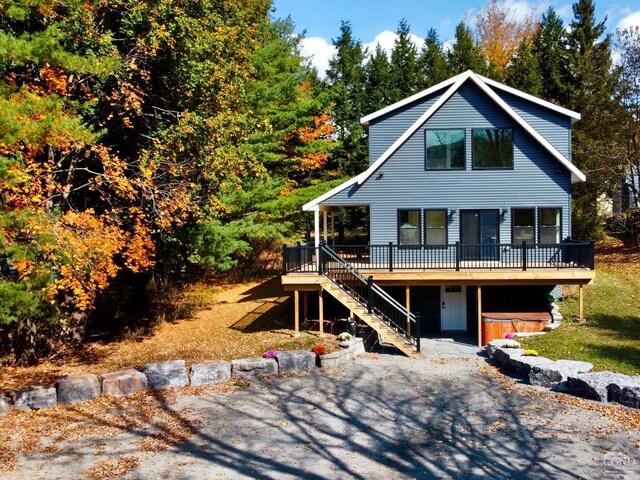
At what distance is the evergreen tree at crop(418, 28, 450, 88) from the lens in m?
38.3

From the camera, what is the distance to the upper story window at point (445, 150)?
20.0 meters

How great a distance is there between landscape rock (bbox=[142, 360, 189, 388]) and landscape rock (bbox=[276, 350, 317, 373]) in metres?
2.53

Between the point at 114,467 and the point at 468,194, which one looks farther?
the point at 468,194

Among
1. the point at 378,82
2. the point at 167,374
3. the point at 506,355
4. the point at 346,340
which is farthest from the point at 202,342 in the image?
the point at 378,82

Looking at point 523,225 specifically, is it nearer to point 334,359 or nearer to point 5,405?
point 334,359

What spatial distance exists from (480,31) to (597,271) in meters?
30.0

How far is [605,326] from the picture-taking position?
17688 mm

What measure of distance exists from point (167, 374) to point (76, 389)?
6.86 ft

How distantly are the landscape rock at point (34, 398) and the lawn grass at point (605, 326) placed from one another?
12.6 metres

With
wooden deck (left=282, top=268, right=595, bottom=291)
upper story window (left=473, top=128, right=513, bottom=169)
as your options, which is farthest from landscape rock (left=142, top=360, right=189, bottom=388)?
upper story window (left=473, top=128, right=513, bottom=169)

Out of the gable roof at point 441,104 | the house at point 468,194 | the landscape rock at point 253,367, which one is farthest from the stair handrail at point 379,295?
the landscape rock at point 253,367

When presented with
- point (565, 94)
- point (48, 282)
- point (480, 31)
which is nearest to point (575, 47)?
point (565, 94)

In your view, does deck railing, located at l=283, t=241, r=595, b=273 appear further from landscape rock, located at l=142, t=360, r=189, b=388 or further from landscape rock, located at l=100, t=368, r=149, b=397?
landscape rock, located at l=100, t=368, r=149, b=397

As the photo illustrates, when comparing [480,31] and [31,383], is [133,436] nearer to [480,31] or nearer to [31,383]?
[31,383]
